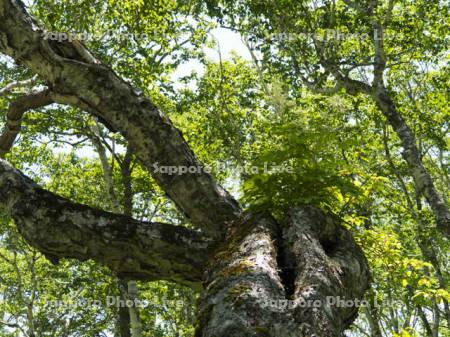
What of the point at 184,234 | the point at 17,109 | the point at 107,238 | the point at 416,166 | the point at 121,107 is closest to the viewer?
the point at 107,238

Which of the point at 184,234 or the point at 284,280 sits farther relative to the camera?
the point at 184,234

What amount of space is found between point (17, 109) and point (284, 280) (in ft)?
10.7

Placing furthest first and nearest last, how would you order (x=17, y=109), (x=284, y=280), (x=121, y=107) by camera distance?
(x=17, y=109) < (x=121, y=107) < (x=284, y=280)

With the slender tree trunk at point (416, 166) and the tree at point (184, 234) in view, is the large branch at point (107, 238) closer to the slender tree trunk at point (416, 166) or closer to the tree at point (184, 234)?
the tree at point (184, 234)

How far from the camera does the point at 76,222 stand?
3406 millimetres

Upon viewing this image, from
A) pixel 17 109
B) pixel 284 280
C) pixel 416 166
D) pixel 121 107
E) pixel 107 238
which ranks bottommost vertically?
pixel 284 280

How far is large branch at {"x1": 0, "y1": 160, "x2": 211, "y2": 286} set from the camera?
338 cm

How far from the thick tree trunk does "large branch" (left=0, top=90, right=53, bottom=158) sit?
2357 mm

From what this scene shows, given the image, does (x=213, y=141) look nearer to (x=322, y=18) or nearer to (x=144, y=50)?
(x=144, y=50)

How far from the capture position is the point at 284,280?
2.88 metres

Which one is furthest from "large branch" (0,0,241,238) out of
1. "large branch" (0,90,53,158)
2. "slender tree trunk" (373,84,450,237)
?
"slender tree trunk" (373,84,450,237)

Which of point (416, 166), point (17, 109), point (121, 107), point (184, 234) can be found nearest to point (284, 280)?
point (184, 234)

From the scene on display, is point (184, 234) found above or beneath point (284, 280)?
above

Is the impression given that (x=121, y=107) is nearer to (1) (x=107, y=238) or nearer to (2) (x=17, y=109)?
(1) (x=107, y=238)
